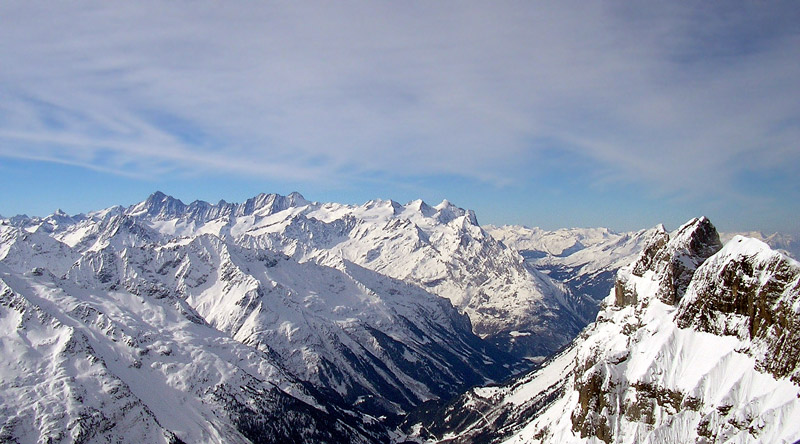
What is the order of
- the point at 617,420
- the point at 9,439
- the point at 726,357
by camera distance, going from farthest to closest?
1. the point at 9,439
2. the point at 617,420
3. the point at 726,357

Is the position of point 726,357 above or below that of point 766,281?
below

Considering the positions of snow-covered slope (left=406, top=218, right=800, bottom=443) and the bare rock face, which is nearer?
the bare rock face

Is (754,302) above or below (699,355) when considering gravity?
above

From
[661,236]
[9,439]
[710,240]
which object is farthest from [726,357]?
[9,439]

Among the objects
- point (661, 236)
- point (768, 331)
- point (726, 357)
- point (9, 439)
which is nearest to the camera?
point (768, 331)

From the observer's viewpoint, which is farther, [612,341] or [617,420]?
[612,341]

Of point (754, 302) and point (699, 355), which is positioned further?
point (699, 355)

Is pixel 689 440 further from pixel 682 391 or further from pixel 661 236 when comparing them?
pixel 661 236

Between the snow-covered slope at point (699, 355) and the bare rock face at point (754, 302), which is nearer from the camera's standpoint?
the bare rock face at point (754, 302)
